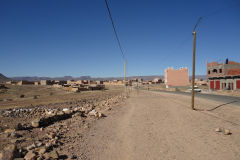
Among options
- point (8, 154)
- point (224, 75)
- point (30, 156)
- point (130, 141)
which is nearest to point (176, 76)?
point (224, 75)

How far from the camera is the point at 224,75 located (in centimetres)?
3944

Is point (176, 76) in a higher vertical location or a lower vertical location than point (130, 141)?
higher

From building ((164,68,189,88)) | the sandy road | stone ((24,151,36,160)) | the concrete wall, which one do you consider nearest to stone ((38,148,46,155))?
stone ((24,151,36,160))

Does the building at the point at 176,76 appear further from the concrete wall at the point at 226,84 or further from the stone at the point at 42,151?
the stone at the point at 42,151

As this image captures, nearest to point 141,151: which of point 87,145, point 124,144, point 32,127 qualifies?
point 124,144

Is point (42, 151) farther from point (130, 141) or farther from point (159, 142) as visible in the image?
point (159, 142)

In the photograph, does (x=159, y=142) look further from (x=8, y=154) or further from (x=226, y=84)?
(x=226, y=84)

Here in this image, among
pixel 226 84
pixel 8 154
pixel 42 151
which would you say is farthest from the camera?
pixel 226 84

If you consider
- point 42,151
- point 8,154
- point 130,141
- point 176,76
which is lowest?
point 130,141

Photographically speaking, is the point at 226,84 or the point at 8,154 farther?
the point at 226,84

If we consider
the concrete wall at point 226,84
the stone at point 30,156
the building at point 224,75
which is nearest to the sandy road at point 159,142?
the stone at point 30,156

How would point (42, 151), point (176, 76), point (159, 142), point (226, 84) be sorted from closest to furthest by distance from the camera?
point (42, 151), point (159, 142), point (226, 84), point (176, 76)

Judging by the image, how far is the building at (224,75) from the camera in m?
37.0

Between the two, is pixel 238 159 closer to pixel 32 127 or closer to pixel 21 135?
pixel 21 135
